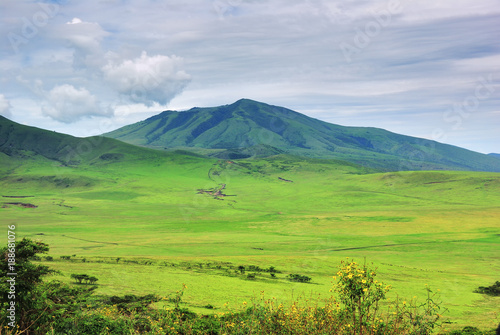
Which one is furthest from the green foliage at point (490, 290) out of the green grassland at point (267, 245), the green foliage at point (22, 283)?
the green foliage at point (22, 283)

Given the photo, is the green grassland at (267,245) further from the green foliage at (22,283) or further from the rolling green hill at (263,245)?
the green foliage at (22,283)

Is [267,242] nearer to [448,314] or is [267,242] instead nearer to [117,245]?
[117,245]

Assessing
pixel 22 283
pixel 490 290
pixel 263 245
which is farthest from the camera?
pixel 263 245

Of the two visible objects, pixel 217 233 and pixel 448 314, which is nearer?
pixel 448 314

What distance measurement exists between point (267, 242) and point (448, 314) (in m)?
65.5

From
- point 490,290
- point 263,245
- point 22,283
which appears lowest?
point 263,245

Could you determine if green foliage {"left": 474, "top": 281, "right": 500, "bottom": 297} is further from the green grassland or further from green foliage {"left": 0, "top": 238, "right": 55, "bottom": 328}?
green foliage {"left": 0, "top": 238, "right": 55, "bottom": 328}

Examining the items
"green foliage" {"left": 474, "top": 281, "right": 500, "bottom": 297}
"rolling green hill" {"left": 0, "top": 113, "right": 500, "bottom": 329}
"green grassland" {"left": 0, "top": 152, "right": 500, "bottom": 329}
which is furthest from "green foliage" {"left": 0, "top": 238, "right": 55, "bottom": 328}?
"green foliage" {"left": 474, "top": 281, "right": 500, "bottom": 297}

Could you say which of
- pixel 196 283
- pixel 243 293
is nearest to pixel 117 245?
pixel 196 283

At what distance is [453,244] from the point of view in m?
101

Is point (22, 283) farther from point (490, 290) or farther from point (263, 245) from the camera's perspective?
point (263, 245)

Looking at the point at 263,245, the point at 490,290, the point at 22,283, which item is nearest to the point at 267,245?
the point at 263,245

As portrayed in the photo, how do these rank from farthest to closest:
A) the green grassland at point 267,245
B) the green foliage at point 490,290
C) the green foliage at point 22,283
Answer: the green foliage at point 490,290 < the green grassland at point 267,245 < the green foliage at point 22,283

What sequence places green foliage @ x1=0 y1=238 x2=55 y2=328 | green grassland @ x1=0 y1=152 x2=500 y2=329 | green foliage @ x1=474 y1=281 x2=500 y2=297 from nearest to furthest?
green foliage @ x1=0 y1=238 x2=55 y2=328 < green grassland @ x1=0 y1=152 x2=500 y2=329 < green foliage @ x1=474 y1=281 x2=500 y2=297
